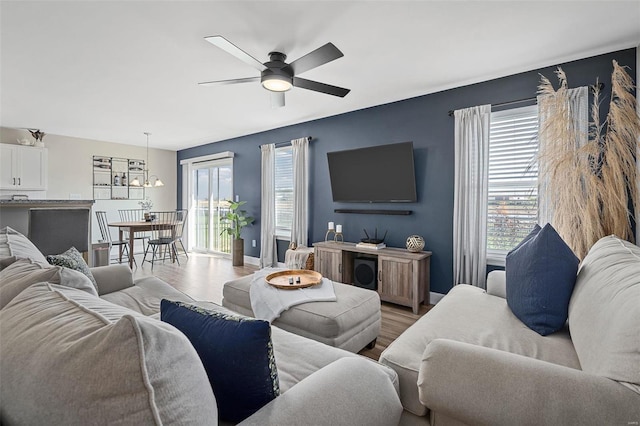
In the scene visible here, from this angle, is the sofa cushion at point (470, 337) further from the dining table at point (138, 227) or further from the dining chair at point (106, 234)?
the dining chair at point (106, 234)

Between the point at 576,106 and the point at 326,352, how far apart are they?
3.09m

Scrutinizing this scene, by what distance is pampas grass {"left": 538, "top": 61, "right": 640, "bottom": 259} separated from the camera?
6.70 feet

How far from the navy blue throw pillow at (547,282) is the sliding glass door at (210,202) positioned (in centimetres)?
563

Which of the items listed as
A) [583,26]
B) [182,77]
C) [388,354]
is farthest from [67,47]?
[583,26]

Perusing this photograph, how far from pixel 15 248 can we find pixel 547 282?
277 centimetres

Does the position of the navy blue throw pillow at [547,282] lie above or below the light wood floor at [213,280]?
above

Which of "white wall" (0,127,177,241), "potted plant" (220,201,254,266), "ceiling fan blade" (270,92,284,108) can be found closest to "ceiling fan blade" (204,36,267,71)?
"ceiling fan blade" (270,92,284,108)

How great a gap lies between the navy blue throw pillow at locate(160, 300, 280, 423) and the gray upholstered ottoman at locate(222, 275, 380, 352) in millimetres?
1138

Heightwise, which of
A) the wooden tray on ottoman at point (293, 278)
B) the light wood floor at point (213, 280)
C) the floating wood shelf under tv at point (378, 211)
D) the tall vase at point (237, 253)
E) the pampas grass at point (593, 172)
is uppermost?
the pampas grass at point (593, 172)

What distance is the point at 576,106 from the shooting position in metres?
2.77

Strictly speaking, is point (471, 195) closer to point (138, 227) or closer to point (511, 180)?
point (511, 180)

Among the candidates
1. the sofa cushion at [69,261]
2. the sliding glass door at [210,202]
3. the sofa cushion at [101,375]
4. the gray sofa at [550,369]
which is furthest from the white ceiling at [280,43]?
the sliding glass door at [210,202]

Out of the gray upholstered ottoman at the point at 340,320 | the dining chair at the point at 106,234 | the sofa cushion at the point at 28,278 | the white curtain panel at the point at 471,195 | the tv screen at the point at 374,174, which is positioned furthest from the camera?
the dining chair at the point at 106,234

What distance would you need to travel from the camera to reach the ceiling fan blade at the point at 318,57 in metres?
2.15
